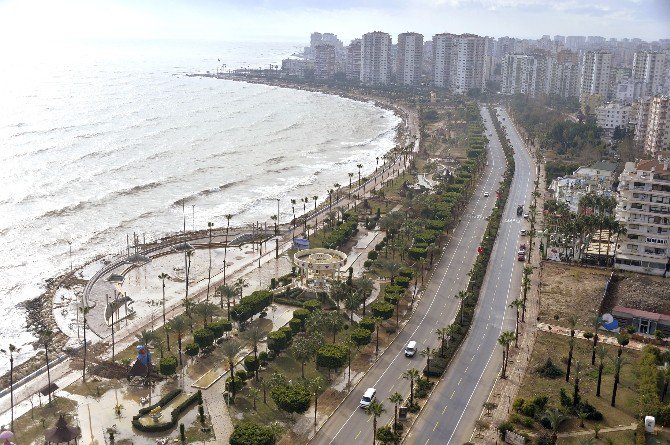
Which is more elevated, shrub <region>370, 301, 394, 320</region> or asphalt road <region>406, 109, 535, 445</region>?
shrub <region>370, 301, 394, 320</region>

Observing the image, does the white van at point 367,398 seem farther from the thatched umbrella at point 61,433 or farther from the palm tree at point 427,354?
the thatched umbrella at point 61,433

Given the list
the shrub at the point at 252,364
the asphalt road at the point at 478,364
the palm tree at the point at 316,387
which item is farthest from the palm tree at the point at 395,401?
the shrub at the point at 252,364

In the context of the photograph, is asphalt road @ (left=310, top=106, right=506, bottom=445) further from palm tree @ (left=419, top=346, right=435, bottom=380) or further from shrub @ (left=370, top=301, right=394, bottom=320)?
shrub @ (left=370, top=301, right=394, bottom=320)

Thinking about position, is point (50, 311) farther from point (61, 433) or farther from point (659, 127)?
point (659, 127)

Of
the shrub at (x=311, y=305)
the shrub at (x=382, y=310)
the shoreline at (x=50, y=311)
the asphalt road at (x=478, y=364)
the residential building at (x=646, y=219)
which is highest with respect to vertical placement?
the residential building at (x=646, y=219)

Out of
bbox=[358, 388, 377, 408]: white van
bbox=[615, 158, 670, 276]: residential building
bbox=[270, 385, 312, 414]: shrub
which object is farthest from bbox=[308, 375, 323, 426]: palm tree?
bbox=[615, 158, 670, 276]: residential building

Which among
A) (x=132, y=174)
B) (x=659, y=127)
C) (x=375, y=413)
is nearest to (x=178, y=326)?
(x=375, y=413)
